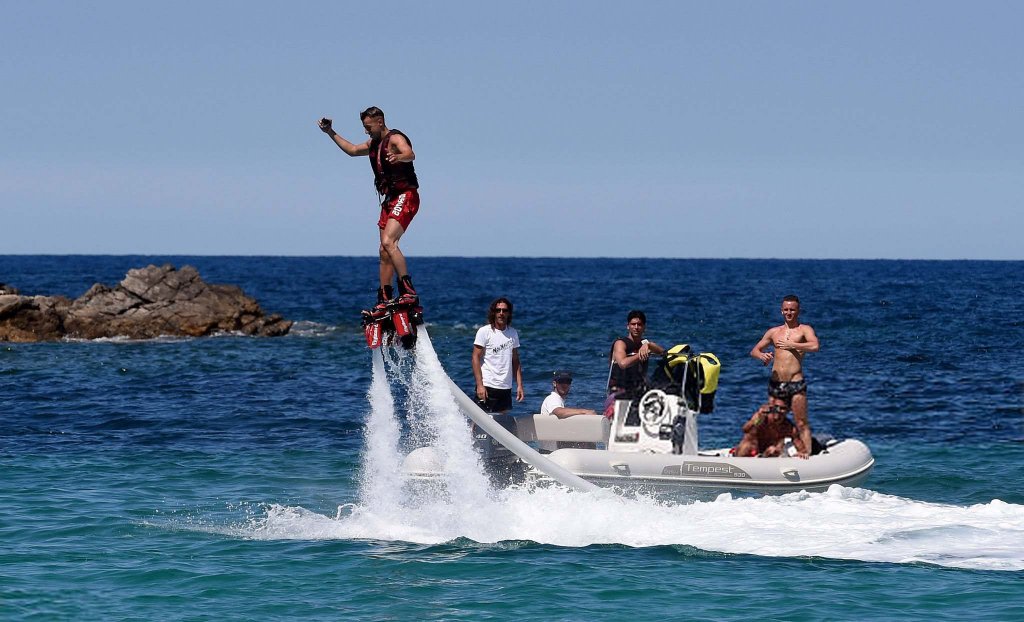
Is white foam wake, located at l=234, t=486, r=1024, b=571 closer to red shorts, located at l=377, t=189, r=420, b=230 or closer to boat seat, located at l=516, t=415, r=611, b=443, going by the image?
boat seat, located at l=516, t=415, r=611, b=443

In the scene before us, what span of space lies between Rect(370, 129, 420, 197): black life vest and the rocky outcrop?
102 ft

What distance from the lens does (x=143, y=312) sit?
4234 centimetres

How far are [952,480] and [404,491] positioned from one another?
8038mm

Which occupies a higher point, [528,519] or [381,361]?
[381,361]

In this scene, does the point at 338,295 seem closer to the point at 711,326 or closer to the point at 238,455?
the point at 711,326

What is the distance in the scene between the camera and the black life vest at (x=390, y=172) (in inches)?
433

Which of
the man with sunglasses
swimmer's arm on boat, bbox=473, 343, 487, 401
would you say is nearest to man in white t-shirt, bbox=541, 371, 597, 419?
swimmer's arm on boat, bbox=473, 343, 487, 401

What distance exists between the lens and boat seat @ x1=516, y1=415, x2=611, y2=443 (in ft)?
47.1

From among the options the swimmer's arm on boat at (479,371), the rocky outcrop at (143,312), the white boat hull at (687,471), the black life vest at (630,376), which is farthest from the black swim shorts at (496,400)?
the rocky outcrop at (143,312)

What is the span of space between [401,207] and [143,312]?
33582mm

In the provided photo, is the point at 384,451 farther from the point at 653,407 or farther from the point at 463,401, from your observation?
the point at 653,407

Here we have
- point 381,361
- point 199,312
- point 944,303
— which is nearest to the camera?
point 381,361

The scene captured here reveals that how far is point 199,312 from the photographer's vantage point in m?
42.7

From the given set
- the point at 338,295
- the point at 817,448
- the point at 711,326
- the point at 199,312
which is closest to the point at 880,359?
the point at 711,326
